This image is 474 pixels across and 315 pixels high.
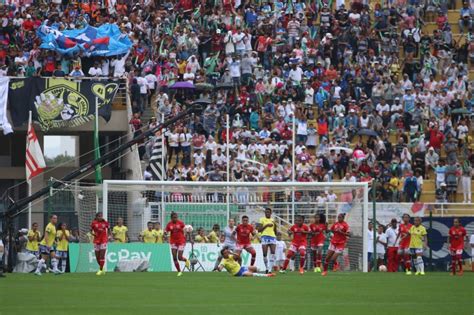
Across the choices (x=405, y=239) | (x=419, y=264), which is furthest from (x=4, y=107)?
(x=419, y=264)

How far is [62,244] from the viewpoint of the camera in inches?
1404

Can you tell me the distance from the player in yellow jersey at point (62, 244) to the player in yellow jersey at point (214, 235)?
460cm

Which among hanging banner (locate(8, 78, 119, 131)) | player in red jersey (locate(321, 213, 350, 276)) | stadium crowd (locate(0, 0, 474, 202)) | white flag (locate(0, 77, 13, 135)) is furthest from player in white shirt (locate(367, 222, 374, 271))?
white flag (locate(0, 77, 13, 135))

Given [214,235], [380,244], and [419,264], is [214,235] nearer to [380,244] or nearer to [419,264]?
[380,244]

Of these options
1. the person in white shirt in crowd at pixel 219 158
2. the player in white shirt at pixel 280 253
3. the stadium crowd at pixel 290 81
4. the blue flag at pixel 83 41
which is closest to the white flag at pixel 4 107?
the stadium crowd at pixel 290 81

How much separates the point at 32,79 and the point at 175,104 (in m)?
5.00

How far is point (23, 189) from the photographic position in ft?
163

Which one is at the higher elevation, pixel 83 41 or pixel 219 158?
pixel 83 41

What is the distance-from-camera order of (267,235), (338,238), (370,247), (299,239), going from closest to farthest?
1. (338,238)
2. (267,235)
3. (299,239)
4. (370,247)

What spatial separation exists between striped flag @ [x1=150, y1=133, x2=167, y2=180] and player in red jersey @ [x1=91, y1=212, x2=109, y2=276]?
705 centimetres

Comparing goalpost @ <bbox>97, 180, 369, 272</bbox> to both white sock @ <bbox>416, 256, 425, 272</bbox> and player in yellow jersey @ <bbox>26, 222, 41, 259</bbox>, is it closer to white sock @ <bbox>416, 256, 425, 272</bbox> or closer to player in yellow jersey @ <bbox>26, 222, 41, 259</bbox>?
white sock @ <bbox>416, 256, 425, 272</bbox>

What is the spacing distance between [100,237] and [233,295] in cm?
1082

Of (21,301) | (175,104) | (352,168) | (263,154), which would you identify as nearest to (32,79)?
(175,104)

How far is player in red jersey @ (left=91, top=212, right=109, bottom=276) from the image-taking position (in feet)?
111
